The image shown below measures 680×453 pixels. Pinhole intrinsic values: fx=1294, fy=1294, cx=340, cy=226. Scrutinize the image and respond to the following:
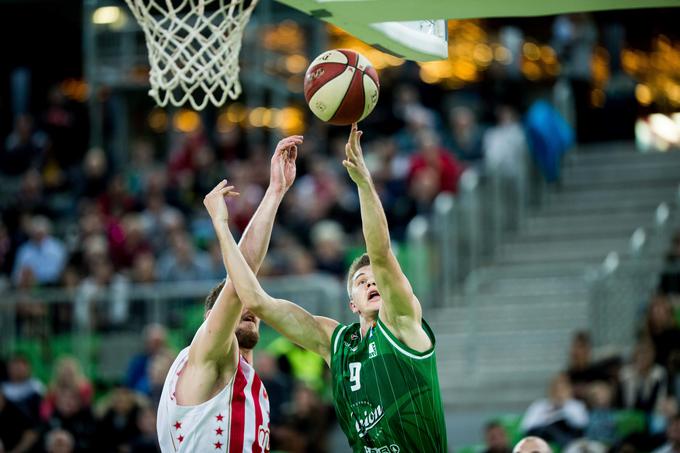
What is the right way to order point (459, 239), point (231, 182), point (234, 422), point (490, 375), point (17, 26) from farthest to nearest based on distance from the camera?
point (17, 26) < point (231, 182) < point (459, 239) < point (490, 375) < point (234, 422)

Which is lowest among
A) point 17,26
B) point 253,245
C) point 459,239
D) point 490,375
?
point 490,375

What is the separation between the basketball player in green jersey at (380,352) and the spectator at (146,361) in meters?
6.96

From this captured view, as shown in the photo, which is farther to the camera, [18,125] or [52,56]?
[52,56]

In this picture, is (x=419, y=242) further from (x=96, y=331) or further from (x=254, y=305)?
(x=254, y=305)

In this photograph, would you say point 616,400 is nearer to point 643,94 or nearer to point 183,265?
point 183,265

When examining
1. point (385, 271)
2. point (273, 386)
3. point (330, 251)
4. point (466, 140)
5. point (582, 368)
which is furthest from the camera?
point (466, 140)

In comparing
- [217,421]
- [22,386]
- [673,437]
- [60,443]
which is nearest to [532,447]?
[217,421]

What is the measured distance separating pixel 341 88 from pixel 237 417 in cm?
195

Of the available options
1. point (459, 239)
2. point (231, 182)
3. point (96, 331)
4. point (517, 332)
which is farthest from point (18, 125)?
point (517, 332)

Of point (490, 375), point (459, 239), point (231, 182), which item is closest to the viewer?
point (490, 375)

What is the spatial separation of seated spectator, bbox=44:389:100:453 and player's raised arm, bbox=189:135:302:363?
6.71 metres

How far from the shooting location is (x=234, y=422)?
6961 millimetres

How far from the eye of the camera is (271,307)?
287 inches

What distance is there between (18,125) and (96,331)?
7473 millimetres
